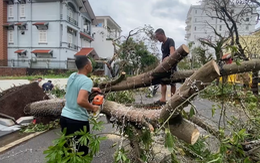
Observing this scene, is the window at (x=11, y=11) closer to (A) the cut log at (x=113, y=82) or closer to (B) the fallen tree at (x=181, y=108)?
(A) the cut log at (x=113, y=82)

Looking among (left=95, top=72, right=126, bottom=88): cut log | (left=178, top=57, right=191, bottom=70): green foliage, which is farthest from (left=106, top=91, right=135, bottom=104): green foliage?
(left=178, top=57, right=191, bottom=70): green foliage

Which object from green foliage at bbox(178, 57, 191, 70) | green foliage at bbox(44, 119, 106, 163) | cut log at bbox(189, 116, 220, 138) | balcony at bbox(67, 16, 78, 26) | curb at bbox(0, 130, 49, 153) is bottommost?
curb at bbox(0, 130, 49, 153)

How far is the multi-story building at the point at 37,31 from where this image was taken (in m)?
22.8

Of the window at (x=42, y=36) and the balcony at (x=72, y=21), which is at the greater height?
the balcony at (x=72, y=21)

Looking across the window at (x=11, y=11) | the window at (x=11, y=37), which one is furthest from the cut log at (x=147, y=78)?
the window at (x=11, y=11)

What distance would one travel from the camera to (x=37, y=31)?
77.1 feet

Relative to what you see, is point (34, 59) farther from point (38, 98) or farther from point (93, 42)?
point (38, 98)

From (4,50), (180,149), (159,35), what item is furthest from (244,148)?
(4,50)

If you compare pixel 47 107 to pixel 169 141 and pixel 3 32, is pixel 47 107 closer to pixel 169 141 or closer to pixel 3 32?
pixel 169 141

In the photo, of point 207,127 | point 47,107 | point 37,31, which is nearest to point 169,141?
point 207,127

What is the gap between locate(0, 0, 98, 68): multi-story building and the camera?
74.8 ft

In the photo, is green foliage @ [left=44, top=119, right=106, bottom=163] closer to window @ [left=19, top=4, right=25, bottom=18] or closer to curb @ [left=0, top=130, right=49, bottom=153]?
curb @ [left=0, top=130, right=49, bottom=153]

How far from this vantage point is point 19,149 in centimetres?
364

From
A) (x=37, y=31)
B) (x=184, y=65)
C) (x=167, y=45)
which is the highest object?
(x=37, y=31)
